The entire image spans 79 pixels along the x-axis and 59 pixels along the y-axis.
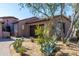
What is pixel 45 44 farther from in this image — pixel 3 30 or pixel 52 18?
pixel 3 30

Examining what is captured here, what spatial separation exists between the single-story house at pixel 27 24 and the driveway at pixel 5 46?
117 millimetres

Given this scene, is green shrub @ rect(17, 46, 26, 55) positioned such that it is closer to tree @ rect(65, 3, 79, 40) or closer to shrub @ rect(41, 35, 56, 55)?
shrub @ rect(41, 35, 56, 55)

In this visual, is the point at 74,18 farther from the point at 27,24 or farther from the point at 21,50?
the point at 21,50

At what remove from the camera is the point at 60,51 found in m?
4.35

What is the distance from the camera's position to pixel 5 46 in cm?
438

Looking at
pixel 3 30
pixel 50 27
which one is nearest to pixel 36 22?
pixel 50 27

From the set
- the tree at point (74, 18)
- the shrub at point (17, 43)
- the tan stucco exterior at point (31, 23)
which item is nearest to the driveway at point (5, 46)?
the shrub at point (17, 43)

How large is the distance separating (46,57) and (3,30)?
37.4 inches

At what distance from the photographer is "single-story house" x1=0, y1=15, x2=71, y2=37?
4430mm

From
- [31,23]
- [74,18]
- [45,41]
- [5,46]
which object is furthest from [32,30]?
[74,18]

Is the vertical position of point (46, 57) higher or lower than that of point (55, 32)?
lower

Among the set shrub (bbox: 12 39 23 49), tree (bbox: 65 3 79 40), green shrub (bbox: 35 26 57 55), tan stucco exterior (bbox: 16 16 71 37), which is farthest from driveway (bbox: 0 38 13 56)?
tree (bbox: 65 3 79 40)

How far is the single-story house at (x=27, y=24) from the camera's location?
4.43m

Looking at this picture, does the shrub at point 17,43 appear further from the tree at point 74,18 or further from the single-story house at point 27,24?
the tree at point 74,18
